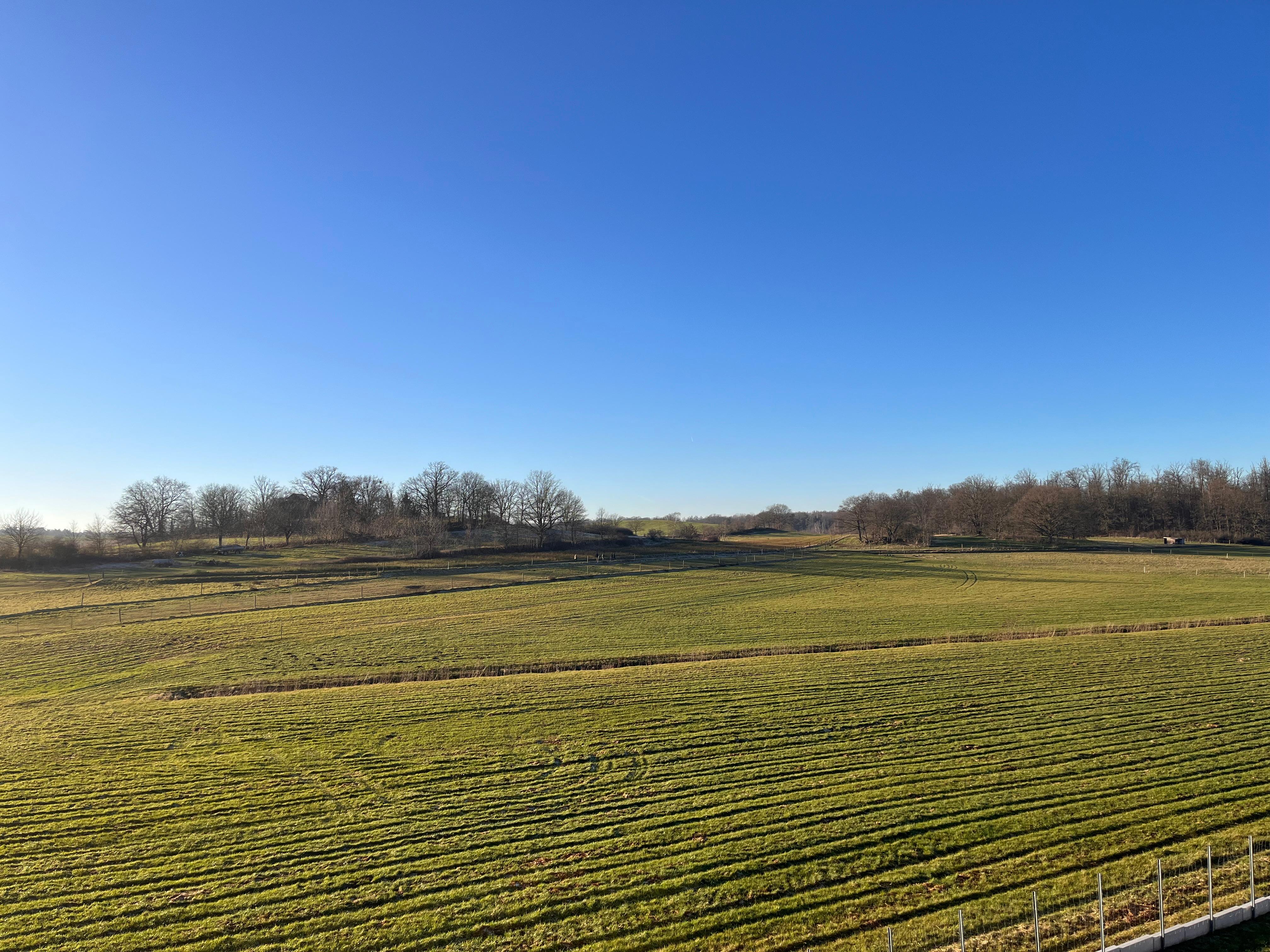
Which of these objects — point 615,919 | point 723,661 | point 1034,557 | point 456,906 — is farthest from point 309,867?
point 1034,557

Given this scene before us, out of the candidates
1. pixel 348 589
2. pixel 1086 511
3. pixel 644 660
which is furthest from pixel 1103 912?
pixel 1086 511

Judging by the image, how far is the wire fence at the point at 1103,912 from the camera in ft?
33.2

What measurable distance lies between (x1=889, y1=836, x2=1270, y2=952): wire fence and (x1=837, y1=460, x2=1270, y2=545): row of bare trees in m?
120

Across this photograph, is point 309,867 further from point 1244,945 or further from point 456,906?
point 1244,945

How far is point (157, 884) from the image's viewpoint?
12.5 m

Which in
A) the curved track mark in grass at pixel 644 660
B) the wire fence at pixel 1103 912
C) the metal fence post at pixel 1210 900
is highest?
the metal fence post at pixel 1210 900

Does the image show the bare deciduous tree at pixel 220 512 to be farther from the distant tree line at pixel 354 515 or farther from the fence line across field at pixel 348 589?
the fence line across field at pixel 348 589

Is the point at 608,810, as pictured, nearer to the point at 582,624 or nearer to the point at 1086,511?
the point at 582,624

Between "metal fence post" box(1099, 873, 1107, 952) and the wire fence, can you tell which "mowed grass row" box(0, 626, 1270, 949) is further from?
"metal fence post" box(1099, 873, 1107, 952)

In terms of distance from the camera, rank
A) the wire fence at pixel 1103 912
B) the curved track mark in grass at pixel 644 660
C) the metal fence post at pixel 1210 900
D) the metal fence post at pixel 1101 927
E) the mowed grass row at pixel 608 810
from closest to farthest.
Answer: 1. the metal fence post at pixel 1101 927
2. the metal fence post at pixel 1210 900
3. the wire fence at pixel 1103 912
4. the mowed grass row at pixel 608 810
5. the curved track mark in grass at pixel 644 660

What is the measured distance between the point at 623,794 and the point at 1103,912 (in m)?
10.1

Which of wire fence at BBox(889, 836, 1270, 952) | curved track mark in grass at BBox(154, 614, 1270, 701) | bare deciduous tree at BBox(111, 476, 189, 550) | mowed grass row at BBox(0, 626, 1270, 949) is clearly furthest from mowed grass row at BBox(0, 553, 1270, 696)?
bare deciduous tree at BBox(111, 476, 189, 550)

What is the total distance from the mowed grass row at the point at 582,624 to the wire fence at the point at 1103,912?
76.7 feet

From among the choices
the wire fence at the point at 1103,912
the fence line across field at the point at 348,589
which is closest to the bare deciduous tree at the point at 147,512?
the fence line across field at the point at 348,589
